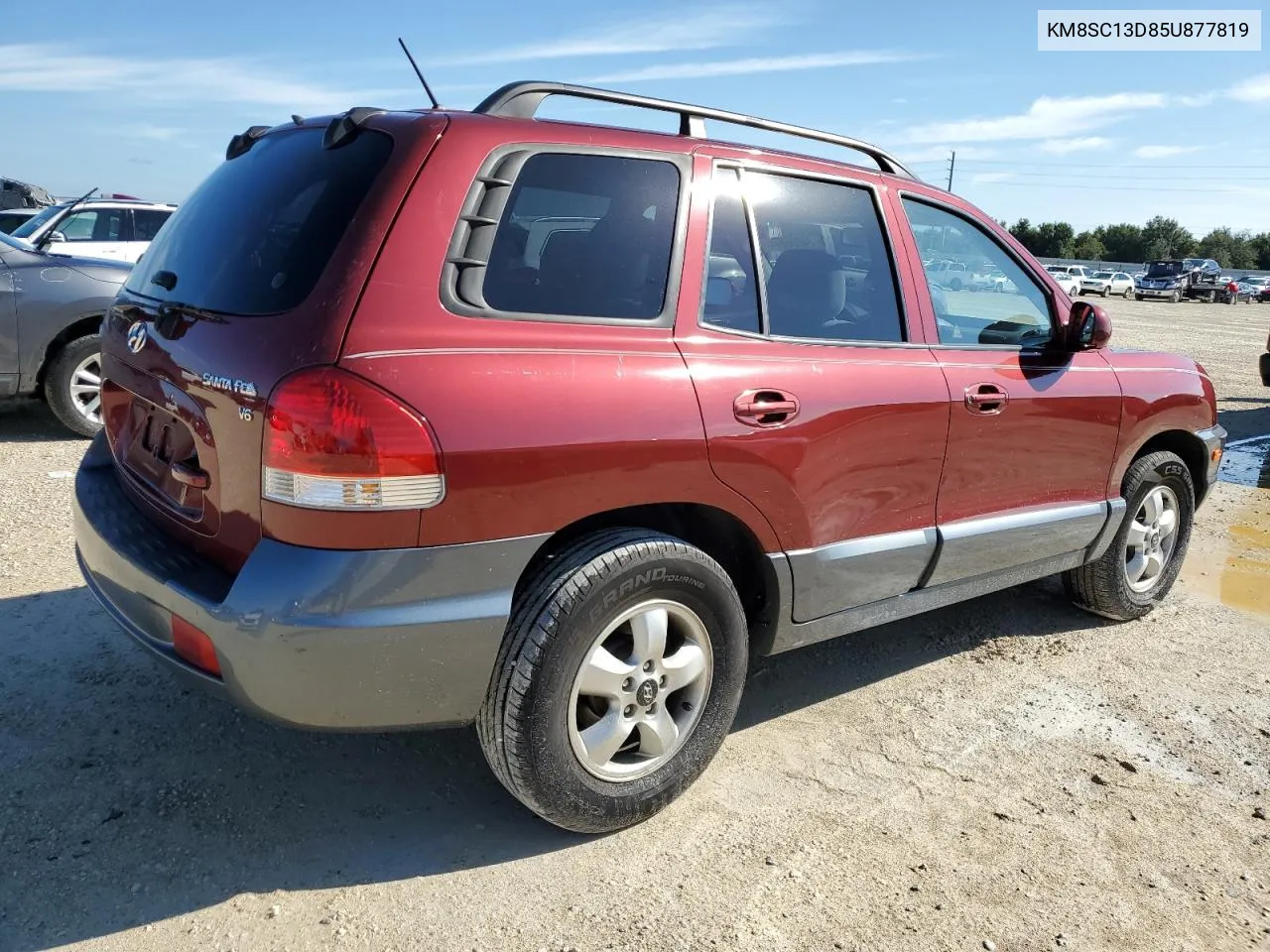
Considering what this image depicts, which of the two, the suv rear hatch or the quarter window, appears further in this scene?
the quarter window

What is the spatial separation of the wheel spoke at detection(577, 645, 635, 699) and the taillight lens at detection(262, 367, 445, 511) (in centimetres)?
67

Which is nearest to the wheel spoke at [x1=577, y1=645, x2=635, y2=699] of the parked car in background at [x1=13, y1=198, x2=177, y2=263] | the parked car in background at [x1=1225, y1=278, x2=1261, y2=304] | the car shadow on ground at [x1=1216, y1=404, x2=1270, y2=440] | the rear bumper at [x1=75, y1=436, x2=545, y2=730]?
the rear bumper at [x1=75, y1=436, x2=545, y2=730]

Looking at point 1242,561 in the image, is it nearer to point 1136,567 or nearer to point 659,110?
point 1136,567

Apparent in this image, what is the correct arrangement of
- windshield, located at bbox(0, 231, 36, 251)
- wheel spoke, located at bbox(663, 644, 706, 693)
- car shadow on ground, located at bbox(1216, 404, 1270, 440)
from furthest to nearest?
car shadow on ground, located at bbox(1216, 404, 1270, 440)
windshield, located at bbox(0, 231, 36, 251)
wheel spoke, located at bbox(663, 644, 706, 693)

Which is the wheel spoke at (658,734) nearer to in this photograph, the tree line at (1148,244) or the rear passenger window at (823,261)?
the rear passenger window at (823,261)

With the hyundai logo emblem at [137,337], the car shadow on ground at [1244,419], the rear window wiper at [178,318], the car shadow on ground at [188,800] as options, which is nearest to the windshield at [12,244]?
the car shadow on ground at [188,800]

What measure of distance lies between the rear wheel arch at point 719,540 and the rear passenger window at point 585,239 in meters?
0.55

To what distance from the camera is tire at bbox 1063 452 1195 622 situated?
4.36 metres

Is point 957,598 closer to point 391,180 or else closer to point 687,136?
point 687,136

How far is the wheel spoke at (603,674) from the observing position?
8.30 ft

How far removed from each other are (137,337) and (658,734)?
1836 mm

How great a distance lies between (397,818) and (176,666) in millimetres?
774

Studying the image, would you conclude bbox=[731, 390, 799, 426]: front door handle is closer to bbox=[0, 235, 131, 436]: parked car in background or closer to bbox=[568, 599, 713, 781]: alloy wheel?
bbox=[568, 599, 713, 781]: alloy wheel

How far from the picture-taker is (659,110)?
2957 mm
